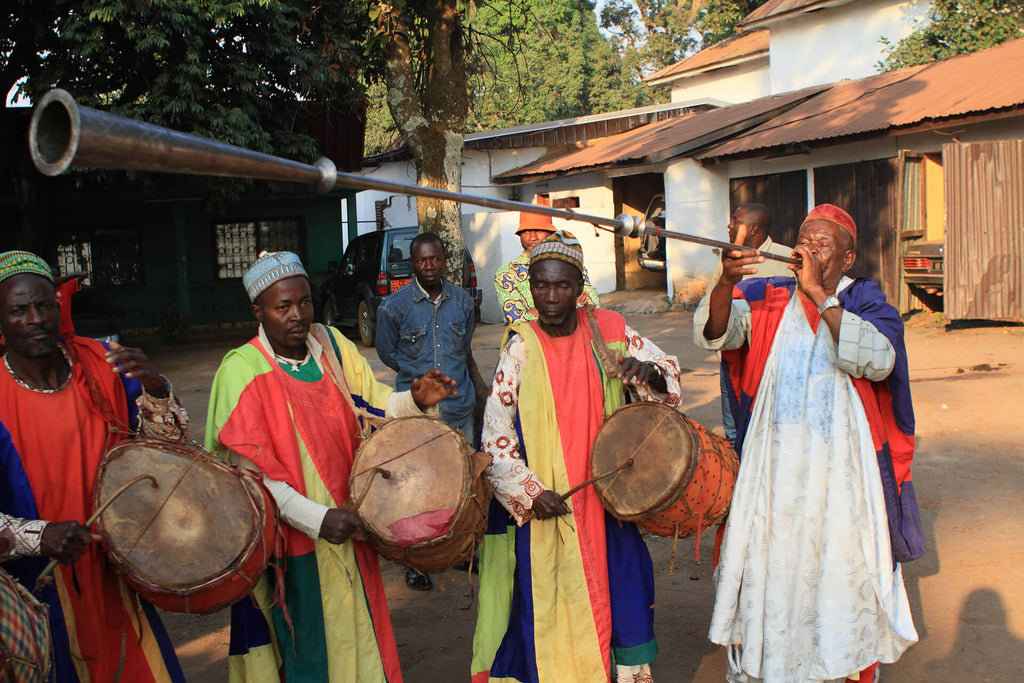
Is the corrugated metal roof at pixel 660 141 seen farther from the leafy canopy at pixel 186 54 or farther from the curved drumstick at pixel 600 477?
the curved drumstick at pixel 600 477

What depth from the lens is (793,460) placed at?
322 cm

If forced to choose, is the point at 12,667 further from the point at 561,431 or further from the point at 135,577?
the point at 561,431

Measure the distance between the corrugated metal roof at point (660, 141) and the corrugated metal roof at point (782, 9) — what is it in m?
3.96

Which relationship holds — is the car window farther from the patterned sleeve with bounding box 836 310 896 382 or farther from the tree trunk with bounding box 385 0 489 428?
the patterned sleeve with bounding box 836 310 896 382

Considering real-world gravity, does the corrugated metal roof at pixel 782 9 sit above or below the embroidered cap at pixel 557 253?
above

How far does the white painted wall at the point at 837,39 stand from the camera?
66.6ft

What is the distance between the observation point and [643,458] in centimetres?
316

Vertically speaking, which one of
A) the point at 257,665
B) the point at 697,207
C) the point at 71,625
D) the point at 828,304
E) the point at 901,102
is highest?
the point at 901,102

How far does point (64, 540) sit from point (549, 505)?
154 centimetres

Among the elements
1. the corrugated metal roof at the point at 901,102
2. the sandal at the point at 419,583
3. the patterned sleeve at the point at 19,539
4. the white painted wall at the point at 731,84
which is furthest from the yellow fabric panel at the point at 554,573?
the white painted wall at the point at 731,84

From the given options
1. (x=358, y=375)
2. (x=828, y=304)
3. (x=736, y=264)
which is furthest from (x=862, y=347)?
(x=358, y=375)

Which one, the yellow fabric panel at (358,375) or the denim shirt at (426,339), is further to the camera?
the denim shirt at (426,339)

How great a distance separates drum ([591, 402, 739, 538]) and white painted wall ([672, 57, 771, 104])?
2339 cm

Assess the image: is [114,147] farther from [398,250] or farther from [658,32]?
[658,32]
